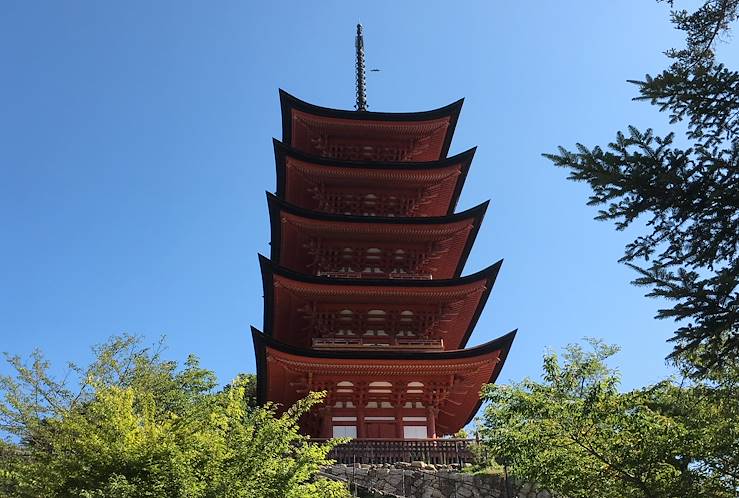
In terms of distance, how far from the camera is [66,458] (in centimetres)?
875

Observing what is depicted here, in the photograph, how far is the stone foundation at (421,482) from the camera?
1314 cm

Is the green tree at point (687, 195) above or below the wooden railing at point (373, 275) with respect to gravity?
below

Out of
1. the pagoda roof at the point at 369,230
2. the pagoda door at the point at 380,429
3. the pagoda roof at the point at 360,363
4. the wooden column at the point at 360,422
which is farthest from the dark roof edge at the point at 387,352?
the pagoda roof at the point at 369,230

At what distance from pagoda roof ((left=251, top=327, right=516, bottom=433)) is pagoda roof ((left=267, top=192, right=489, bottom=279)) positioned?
14.9 ft

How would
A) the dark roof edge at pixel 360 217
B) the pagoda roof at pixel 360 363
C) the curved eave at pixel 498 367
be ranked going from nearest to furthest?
the pagoda roof at pixel 360 363 → the curved eave at pixel 498 367 → the dark roof edge at pixel 360 217

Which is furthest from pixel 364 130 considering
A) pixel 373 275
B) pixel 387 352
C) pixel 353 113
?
pixel 387 352

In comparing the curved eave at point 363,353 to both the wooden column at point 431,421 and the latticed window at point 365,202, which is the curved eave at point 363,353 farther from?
the latticed window at point 365,202

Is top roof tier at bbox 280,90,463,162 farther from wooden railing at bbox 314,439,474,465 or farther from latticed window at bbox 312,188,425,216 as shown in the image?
wooden railing at bbox 314,439,474,465

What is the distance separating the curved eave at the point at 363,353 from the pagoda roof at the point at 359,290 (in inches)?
80.3

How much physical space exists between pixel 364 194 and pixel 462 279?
563 cm

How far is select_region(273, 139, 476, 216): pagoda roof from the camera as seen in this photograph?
22.5m

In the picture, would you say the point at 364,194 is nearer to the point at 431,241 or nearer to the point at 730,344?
the point at 431,241

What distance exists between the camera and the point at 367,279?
62.5 feet

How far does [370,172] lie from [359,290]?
5.22 metres
